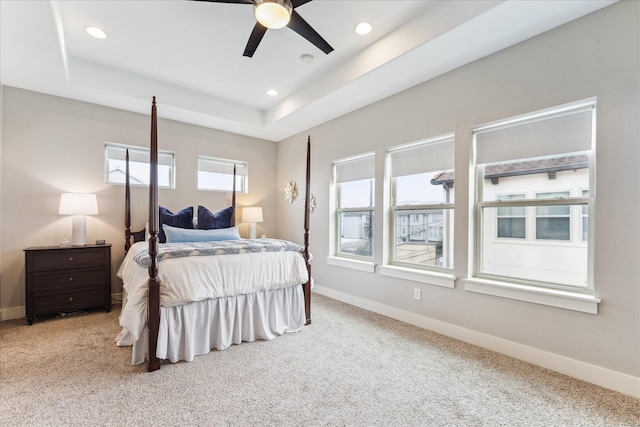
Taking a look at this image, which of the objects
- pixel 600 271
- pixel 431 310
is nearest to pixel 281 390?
pixel 431 310

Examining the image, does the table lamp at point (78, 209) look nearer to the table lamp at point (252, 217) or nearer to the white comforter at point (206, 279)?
the white comforter at point (206, 279)

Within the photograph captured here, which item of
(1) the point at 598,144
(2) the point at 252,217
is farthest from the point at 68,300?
(1) the point at 598,144

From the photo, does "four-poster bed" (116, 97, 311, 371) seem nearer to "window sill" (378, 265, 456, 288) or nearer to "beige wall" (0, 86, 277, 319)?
"window sill" (378, 265, 456, 288)

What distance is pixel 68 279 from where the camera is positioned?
331cm

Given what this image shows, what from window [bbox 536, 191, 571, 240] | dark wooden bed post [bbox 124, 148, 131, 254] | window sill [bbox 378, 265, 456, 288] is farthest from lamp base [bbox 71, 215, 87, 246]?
window [bbox 536, 191, 571, 240]

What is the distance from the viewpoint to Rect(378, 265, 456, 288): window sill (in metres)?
2.95

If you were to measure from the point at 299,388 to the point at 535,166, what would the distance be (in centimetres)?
261

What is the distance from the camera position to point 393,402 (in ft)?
6.09

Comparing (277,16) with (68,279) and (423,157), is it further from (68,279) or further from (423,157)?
(68,279)

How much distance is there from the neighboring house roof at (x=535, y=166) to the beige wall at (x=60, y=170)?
12.9 ft

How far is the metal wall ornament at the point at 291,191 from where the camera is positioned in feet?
16.7

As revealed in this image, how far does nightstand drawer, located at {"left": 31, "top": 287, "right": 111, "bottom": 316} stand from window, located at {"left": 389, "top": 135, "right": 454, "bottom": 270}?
3.57 meters

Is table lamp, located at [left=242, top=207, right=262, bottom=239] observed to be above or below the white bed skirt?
above

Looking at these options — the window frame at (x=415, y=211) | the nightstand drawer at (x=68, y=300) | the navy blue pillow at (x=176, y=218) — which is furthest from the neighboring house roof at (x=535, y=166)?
the nightstand drawer at (x=68, y=300)
